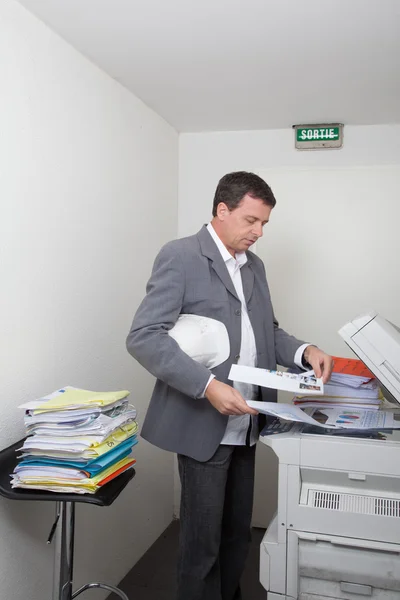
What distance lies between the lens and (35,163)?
74.0 inches

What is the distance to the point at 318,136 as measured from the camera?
121 inches

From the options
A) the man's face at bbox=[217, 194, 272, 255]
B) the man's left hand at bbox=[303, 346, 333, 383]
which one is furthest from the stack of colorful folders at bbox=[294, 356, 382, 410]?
the man's face at bbox=[217, 194, 272, 255]

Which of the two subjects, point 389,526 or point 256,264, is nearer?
point 389,526

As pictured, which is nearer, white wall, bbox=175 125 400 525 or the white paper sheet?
the white paper sheet

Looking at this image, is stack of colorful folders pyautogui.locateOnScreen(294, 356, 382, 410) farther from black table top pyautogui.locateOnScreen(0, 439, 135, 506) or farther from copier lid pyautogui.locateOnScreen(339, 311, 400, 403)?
black table top pyautogui.locateOnScreen(0, 439, 135, 506)

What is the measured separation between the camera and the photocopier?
1.56 metres

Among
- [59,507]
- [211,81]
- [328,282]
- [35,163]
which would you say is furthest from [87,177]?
[328,282]

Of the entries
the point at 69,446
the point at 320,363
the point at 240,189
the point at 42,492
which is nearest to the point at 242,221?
the point at 240,189

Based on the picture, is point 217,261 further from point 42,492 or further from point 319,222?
point 319,222

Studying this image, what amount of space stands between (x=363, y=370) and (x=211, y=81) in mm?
1356

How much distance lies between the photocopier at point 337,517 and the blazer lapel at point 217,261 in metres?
0.53

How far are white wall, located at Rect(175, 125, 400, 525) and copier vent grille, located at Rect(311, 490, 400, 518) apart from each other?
1.56 metres

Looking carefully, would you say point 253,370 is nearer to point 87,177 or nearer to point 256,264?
point 256,264

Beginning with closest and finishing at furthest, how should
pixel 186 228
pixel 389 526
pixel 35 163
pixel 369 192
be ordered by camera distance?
1. pixel 389 526
2. pixel 35 163
3. pixel 369 192
4. pixel 186 228
